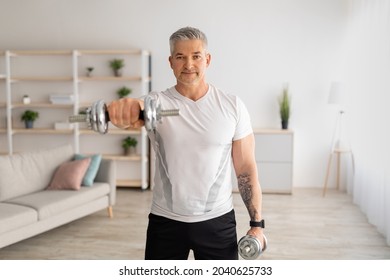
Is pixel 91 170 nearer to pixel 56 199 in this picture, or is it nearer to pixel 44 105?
pixel 56 199

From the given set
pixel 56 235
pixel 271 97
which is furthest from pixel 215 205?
pixel 271 97

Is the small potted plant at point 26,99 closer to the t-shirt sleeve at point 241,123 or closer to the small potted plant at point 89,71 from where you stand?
the small potted plant at point 89,71

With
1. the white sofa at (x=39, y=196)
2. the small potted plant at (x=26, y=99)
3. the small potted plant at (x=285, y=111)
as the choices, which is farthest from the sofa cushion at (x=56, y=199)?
the small potted plant at (x=285, y=111)

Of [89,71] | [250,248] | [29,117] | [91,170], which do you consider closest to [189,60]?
[250,248]

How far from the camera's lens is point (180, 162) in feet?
4.10

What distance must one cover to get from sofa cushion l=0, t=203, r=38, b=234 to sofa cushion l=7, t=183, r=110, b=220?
0.21ft

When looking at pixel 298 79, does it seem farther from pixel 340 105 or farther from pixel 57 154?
pixel 57 154

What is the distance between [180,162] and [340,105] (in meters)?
4.08

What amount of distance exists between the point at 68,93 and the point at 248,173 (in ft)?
13.8

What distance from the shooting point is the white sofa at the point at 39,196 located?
3082mm

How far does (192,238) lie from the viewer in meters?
1.32

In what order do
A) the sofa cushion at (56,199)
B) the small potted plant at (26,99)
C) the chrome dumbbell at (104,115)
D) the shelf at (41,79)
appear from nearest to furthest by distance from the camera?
the chrome dumbbell at (104,115) < the sofa cushion at (56,199) < the shelf at (41,79) < the small potted plant at (26,99)

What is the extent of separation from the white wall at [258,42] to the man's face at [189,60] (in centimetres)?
393

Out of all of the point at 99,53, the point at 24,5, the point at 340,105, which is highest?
the point at 24,5
